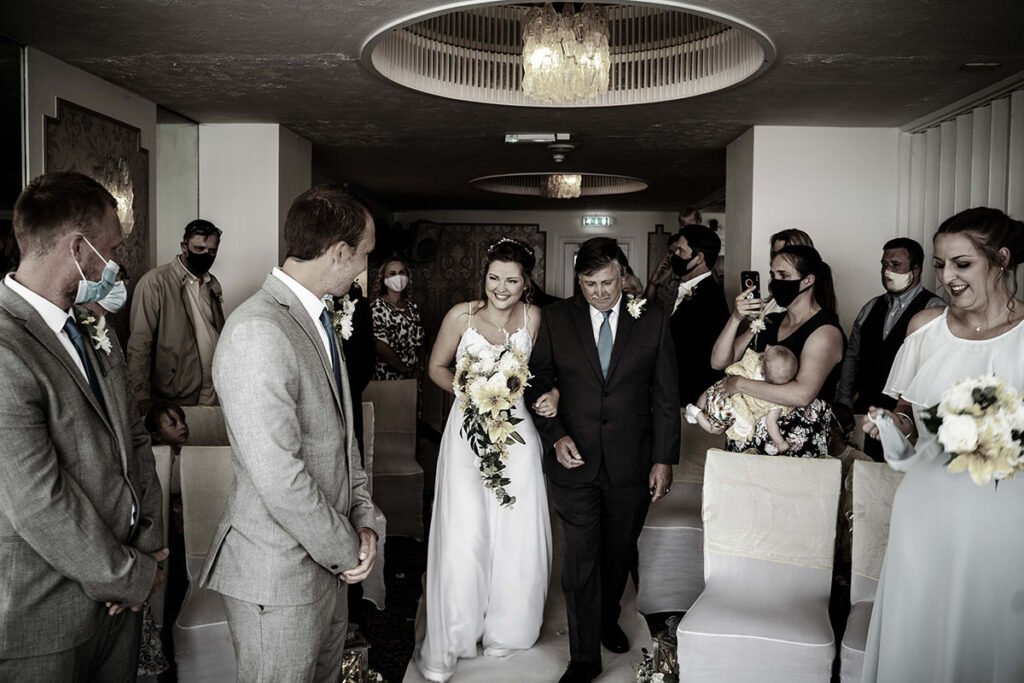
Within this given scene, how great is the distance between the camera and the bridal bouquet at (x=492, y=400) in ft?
11.5

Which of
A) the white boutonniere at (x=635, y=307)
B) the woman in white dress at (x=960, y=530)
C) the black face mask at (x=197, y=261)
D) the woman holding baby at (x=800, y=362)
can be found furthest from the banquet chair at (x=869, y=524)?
the black face mask at (x=197, y=261)

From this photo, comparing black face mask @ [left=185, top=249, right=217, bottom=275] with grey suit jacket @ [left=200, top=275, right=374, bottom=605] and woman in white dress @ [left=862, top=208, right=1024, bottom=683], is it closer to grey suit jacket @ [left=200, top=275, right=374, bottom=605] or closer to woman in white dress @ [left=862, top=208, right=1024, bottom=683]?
grey suit jacket @ [left=200, top=275, right=374, bottom=605]

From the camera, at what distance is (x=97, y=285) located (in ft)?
7.02

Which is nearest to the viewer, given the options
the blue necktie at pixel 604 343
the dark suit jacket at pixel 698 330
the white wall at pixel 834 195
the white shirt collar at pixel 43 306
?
the white shirt collar at pixel 43 306

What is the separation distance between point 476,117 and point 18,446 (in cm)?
466

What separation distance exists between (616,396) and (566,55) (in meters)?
1.61

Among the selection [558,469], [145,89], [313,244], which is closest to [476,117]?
[145,89]

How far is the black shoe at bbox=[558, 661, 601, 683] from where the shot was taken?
12.1 ft

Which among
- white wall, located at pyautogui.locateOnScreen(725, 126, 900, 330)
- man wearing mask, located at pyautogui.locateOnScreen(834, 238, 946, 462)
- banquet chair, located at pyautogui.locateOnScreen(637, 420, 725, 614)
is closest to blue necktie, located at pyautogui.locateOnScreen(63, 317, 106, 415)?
banquet chair, located at pyautogui.locateOnScreen(637, 420, 725, 614)

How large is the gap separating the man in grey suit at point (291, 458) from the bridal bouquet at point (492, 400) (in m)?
1.17

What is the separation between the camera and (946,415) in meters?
2.42

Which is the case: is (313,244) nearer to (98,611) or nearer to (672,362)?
(98,611)

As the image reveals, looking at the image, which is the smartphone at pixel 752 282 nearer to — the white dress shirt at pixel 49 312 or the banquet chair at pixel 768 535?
the banquet chair at pixel 768 535

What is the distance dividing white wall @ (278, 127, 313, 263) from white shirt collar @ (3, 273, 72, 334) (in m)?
4.80
